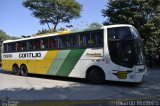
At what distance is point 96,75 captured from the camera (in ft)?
53.7

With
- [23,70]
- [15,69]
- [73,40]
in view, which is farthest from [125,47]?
[15,69]

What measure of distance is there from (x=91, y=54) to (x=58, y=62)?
109 inches

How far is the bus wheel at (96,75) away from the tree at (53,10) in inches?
1028

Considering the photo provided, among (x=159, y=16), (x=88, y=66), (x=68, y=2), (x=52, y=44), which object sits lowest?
(x=88, y=66)

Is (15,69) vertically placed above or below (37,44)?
below

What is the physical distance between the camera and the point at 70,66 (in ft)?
58.0

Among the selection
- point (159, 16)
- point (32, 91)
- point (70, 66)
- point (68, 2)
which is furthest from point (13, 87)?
point (68, 2)

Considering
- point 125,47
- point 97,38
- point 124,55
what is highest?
point 97,38

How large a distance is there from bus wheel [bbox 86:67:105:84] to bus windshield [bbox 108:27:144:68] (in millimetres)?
1167

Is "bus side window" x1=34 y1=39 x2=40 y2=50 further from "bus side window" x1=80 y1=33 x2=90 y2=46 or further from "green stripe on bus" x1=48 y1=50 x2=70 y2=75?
"bus side window" x1=80 y1=33 x2=90 y2=46

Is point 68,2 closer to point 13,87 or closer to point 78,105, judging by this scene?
point 13,87

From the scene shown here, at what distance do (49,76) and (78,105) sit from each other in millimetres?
10955

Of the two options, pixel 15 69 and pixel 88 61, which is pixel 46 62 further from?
pixel 15 69

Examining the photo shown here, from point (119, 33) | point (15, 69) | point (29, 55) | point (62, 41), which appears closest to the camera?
point (119, 33)
